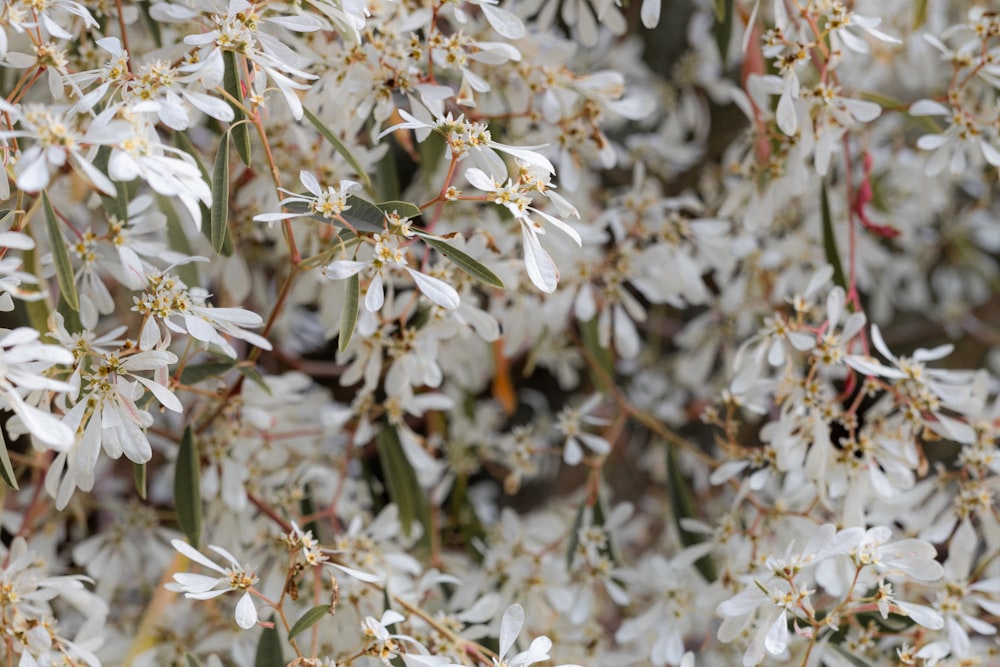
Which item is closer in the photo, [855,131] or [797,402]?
[797,402]

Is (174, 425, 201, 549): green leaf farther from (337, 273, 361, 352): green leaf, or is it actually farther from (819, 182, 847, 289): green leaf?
(819, 182, 847, 289): green leaf

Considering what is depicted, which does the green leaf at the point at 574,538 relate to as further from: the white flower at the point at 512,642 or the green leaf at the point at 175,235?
the green leaf at the point at 175,235

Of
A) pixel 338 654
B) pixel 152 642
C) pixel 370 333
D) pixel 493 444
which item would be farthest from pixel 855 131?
pixel 152 642

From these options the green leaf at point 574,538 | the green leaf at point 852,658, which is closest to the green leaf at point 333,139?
the green leaf at point 574,538

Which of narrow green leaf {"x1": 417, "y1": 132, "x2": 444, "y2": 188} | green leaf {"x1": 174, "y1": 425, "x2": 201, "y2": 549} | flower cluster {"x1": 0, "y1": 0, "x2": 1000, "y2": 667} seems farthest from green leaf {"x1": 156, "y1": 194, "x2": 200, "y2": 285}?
narrow green leaf {"x1": 417, "y1": 132, "x2": 444, "y2": 188}

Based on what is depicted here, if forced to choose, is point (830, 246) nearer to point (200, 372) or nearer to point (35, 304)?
point (200, 372)

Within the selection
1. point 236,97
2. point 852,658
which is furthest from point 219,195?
point 852,658

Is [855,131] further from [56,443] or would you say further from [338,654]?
[56,443]
